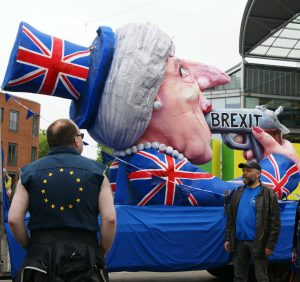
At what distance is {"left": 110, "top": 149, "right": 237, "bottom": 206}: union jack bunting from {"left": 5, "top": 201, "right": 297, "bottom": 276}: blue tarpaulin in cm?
16

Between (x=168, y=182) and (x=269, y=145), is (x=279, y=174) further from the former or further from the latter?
(x=168, y=182)

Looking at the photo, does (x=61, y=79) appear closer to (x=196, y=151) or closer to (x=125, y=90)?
(x=125, y=90)

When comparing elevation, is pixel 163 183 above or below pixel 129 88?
below

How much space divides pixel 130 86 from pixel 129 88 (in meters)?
0.02

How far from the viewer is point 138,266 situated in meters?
5.39

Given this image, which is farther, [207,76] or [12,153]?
[12,153]

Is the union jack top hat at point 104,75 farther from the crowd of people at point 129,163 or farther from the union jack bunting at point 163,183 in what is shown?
the union jack bunting at point 163,183

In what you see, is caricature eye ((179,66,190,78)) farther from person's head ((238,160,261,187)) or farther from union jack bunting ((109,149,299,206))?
person's head ((238,160,261,187))

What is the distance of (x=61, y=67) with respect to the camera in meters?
5.57

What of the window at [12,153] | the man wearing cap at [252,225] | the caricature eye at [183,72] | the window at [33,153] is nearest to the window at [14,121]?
the window at [12,153]

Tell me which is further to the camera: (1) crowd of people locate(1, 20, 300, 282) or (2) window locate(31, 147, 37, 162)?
(2) window locate(31, 147, 37, 162)

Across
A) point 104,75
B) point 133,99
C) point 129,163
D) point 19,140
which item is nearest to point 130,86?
point 133,99

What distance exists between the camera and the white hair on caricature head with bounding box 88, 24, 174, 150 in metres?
5.68

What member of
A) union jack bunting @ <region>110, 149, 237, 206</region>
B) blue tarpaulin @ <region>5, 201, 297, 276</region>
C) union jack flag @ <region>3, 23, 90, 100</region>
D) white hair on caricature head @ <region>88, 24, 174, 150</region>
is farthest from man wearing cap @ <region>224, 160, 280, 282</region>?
union jack flag @ <region>3, 23, 90, 100</region>
